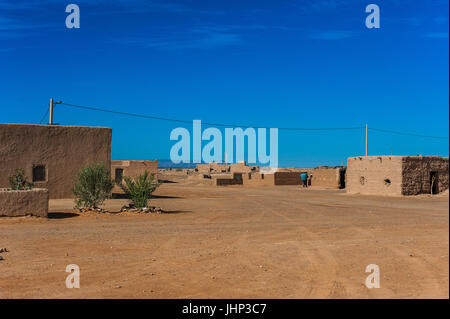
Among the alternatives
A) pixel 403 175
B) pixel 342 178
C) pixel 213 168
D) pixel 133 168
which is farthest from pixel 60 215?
pixel 213 168

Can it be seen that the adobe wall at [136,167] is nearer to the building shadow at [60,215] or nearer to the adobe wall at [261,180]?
the adobe wall at [261,180]

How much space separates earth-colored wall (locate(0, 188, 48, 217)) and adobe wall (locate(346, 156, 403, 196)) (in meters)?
18.2

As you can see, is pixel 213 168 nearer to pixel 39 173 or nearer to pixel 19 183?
pixel 39 173

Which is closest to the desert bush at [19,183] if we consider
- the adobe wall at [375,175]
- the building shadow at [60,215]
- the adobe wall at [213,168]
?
the building shadow at [60,215]

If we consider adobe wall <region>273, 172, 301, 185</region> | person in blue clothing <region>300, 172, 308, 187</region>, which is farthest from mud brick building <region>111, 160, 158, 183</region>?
person in blue clothing <region>300, 172, 308, 187</region>

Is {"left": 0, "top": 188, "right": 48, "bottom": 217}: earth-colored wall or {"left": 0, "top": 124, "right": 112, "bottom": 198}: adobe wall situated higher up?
{"left": 0, "top": 124, "right": 112, "bottom": 198}: adobe wall

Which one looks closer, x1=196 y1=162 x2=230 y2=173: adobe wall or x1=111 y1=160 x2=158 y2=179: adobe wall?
x1=111 y1=160 x2=158 y2=179: adobe wall

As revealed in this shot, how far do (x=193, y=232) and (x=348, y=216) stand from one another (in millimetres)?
6028

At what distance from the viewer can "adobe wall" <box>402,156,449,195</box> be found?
24.3m

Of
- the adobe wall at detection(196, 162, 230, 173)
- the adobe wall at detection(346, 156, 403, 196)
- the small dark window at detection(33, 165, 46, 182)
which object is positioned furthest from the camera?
the adobe wall at detection(196, 162, 230, 173)

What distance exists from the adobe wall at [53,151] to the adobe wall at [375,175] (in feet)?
48.4

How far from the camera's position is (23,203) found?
1309cm

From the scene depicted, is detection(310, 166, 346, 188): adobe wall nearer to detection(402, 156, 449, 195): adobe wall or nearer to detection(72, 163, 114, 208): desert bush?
detection(402, 156, 449, 195): adobe wall
